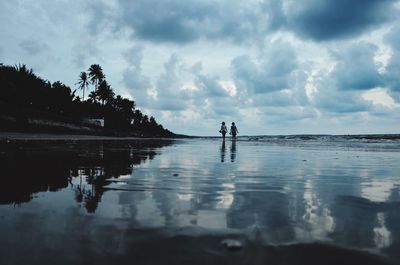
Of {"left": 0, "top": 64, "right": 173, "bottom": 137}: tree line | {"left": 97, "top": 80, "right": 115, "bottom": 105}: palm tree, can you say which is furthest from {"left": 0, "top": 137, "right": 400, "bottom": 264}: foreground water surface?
{"left": 97, "top": 80, "right": 115, "bottom": 105}: palm tree

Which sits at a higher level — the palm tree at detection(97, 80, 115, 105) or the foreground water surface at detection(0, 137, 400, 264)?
the palm tree at detection(97, 80, 115, 105)

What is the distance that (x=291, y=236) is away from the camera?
2.72m

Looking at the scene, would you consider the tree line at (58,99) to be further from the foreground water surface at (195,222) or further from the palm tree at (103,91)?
the foreground water surface at (195,222)

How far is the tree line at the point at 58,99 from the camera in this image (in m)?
43.5

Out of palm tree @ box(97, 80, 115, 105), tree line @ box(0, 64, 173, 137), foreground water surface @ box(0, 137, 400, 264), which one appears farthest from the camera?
palm tree @ box(97, 80, 115, 105)

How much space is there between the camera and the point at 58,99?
61.5 meters

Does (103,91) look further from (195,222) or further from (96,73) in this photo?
(195,222)

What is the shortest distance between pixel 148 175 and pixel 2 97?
4303cm

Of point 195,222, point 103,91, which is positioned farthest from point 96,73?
point 195,222

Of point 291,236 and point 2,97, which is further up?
point 2,97

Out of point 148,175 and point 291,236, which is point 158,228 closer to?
point 291,236

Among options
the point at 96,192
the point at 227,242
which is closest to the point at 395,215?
the point at 227,242

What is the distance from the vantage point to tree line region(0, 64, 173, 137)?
4353cm

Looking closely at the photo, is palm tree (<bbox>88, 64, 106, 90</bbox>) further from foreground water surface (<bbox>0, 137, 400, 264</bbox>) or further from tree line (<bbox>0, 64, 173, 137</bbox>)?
foreground water surface (<bbox>0, 137, 400, 264</bbox>)
